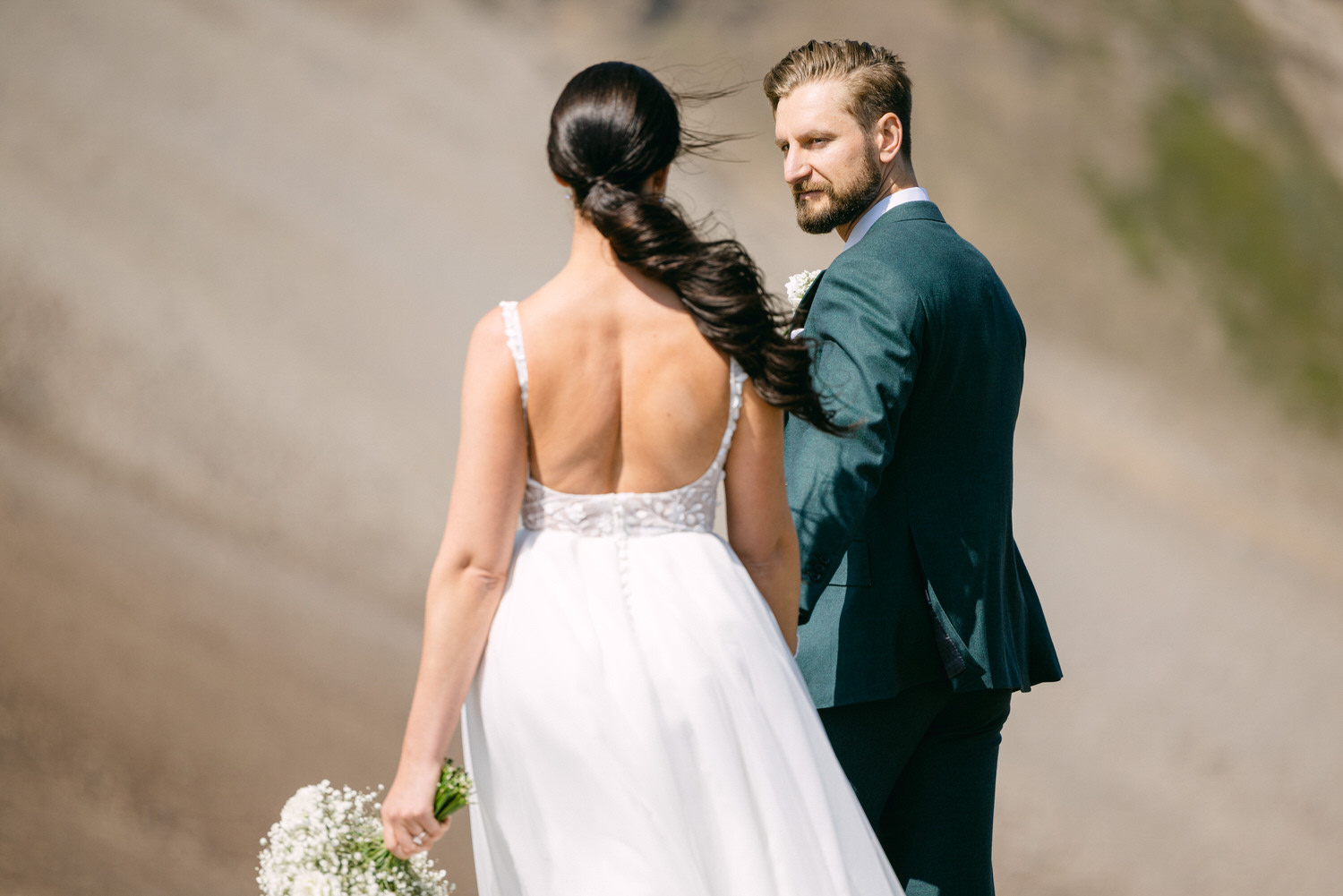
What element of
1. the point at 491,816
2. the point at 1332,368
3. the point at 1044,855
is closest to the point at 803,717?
the point at 491,816

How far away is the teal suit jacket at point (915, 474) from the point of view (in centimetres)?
154

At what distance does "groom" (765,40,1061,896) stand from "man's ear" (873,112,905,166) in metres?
0.03

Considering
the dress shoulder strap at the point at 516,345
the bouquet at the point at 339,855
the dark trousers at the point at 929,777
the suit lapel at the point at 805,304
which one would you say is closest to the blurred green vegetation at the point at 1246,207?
the suit lapel at the point at 805,304

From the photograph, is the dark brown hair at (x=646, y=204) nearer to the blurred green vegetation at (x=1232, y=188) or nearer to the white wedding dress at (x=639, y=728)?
the white wedding dress at (x=639, y=728)

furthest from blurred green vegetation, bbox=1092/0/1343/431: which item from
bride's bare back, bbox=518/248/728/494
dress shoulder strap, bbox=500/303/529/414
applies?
dress shoulder strap, bbox=500/303/529/414

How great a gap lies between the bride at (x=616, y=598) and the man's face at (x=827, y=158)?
1.72 feet

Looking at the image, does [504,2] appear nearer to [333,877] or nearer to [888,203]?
[888,203]

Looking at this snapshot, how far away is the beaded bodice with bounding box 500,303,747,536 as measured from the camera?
1.25 m

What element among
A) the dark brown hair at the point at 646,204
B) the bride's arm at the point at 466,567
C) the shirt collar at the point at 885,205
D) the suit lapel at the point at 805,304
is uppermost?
the shirt collar at the point at 885,205

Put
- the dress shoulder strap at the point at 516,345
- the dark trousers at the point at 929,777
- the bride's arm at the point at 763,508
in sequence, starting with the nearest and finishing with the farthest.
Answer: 1. the dress shoulder strap at the point at 516,345
2. the bride's arm at the point at 763,508
3. the dark trousers at the point at 929,777

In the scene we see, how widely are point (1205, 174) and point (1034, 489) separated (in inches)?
84.0

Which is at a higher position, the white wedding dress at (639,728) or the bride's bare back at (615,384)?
the bride's bare back at (615,384)

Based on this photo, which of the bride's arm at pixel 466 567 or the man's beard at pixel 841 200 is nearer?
the bride's arm at pixel 466 567

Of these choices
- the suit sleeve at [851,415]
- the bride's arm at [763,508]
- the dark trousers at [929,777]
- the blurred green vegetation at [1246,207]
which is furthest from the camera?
the blurred green vegetation at [1246,207]
